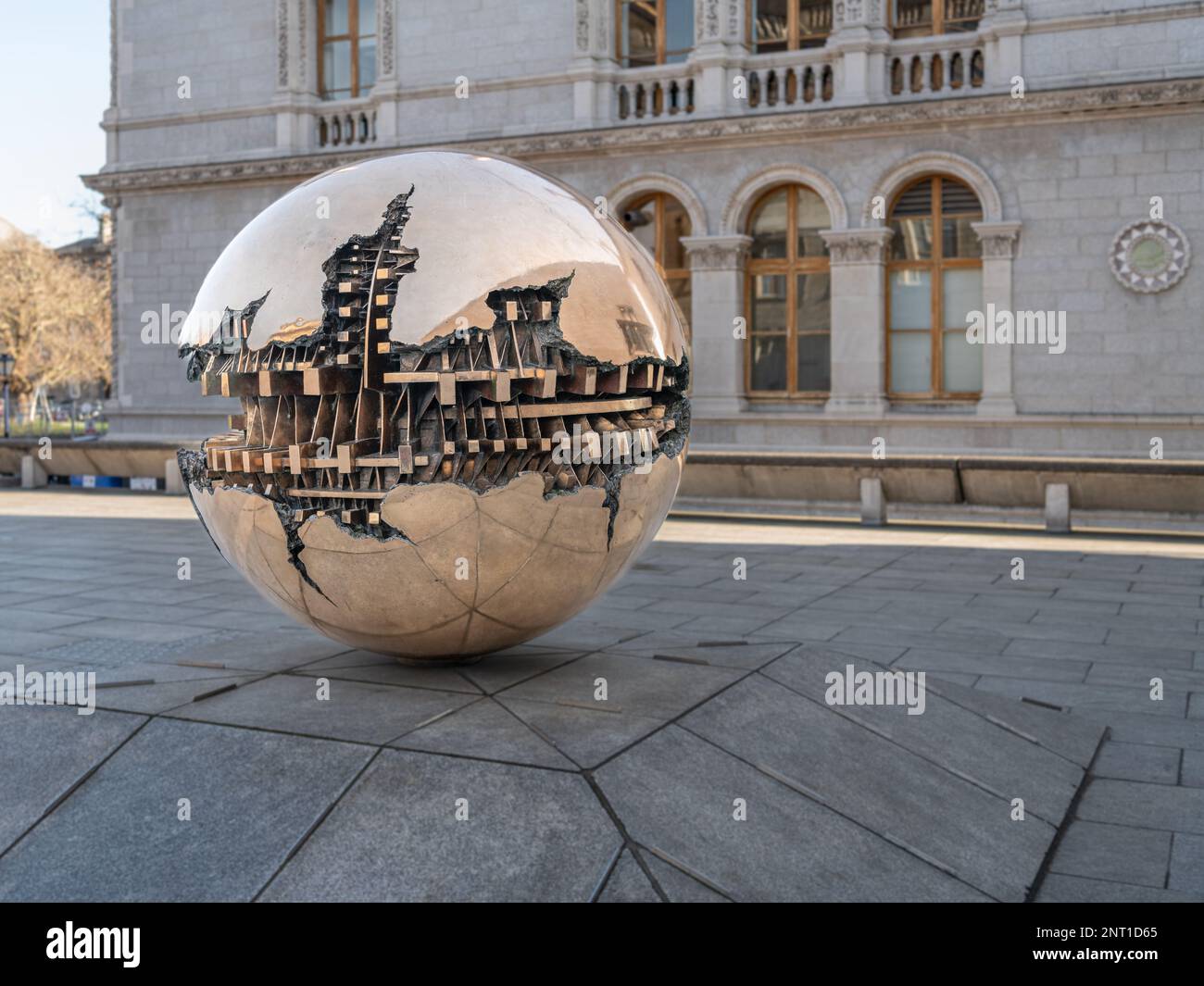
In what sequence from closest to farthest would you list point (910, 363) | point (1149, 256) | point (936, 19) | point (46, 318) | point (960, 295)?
point (1149, 256), point (960, 295), point (936, 19), point (910, 363), point (46, 318)

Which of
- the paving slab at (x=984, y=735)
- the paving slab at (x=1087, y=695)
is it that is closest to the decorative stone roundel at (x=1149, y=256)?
the paving slab at (x=1087, y=695)

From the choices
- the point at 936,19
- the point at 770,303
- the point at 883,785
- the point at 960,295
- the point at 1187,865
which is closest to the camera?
the point at 1187,865

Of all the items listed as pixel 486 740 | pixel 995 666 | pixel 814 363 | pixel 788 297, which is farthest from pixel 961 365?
pixel 486 740

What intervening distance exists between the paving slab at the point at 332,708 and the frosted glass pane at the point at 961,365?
15.7 metres

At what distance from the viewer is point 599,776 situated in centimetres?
438

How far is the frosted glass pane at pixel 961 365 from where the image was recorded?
762 inches

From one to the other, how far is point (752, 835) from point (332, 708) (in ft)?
6.04

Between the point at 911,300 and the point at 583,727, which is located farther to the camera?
the point at 911,300

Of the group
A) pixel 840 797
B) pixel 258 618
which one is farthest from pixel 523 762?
pixel 258 618

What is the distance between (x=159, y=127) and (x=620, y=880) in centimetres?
2415

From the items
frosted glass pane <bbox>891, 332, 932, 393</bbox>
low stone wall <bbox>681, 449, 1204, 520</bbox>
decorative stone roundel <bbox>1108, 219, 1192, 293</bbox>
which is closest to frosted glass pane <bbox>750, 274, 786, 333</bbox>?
frosted glass pane <bbox>891, 332, 932, 393</bbox>

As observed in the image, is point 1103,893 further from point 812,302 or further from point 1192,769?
point 812,302

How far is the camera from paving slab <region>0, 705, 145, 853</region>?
183 inches
